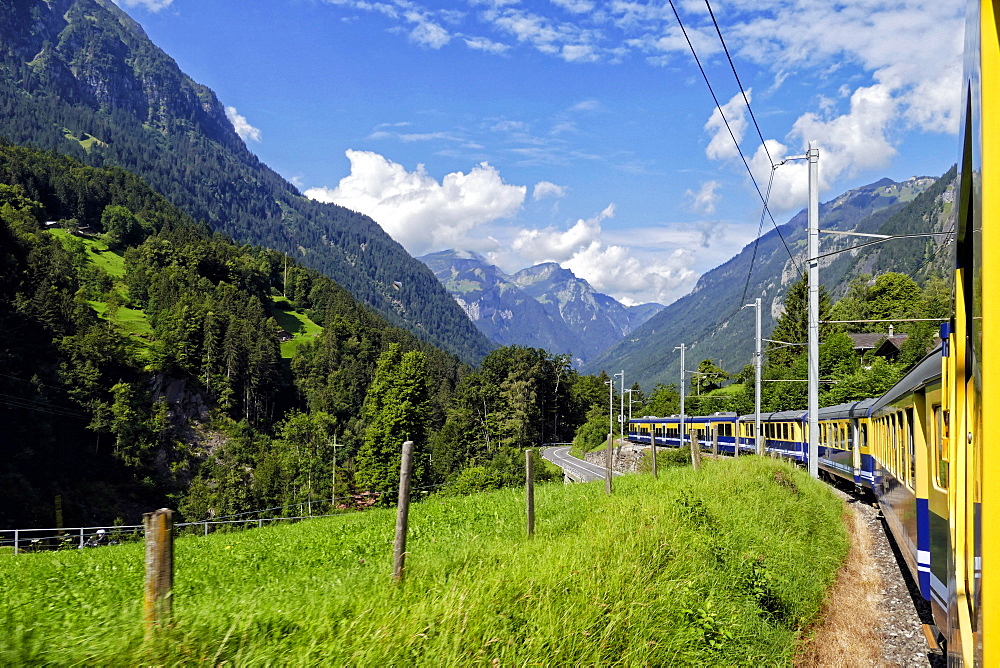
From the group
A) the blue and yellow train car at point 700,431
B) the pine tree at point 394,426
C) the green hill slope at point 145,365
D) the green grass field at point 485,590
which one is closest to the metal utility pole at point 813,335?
the green grass field at point 485,590

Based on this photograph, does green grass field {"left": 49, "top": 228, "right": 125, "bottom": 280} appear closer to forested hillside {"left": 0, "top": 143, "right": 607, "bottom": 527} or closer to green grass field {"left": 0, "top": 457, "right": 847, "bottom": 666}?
forested hillside {"left": 0, "top": 143, "right": 607, "bottom": 527}

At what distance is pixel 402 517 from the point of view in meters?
5.91

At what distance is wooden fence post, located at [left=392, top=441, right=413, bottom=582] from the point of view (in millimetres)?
5633

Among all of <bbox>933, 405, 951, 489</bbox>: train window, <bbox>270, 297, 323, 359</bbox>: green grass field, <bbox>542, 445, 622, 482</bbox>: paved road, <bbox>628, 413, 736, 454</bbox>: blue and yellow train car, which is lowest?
<bbox>542, 445, 622, 482</bbox>: paved road

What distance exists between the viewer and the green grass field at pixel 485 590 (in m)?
3.69

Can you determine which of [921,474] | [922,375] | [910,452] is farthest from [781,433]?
[922,375]

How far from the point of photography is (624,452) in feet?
149

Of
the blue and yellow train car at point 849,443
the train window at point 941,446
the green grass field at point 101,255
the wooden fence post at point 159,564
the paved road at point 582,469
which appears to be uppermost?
the green grass field at point 101,255

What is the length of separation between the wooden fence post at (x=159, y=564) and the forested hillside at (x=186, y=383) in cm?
1606

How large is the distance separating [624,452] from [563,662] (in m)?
42.0

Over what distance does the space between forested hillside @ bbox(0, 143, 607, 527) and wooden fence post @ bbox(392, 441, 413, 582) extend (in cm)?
1352

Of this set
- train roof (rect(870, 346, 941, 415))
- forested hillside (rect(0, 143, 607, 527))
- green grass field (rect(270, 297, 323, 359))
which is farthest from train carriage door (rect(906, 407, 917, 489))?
green grass field (rect(270, 297, 323, 359))

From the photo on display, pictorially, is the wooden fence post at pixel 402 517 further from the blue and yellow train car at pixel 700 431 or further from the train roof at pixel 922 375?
the blue and yellow train car at pixel 700 431

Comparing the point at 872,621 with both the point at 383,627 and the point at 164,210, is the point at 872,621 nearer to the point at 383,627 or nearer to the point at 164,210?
the point at 383,627
